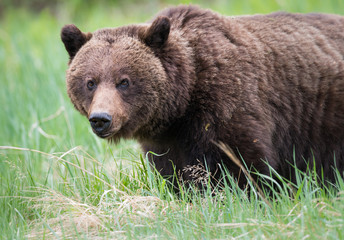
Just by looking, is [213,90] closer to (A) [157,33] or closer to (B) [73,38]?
(A) [157,33]

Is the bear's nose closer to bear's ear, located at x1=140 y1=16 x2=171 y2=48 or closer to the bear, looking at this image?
the bear

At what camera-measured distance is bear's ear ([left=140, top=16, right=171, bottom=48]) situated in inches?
174

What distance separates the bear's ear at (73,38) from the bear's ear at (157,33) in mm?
580

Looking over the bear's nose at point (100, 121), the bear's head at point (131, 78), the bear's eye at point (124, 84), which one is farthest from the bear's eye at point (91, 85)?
the bear's nose at point (100, 121)

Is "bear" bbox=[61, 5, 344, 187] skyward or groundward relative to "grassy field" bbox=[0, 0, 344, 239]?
skyward

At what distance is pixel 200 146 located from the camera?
14.3 feet

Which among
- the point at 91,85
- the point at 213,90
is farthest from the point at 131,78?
the point at 213,90

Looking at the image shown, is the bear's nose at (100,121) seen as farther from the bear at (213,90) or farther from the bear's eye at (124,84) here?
the bear's eye at (124,84)

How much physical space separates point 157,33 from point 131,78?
489 mm

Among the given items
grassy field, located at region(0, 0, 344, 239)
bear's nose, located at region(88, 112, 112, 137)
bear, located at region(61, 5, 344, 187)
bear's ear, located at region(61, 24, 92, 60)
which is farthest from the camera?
bear's ear, located at region(61, 24, 92, 60)

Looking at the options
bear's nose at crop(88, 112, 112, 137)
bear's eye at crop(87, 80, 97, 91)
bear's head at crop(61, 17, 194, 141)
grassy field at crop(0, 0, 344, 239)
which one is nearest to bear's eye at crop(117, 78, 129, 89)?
bear's head at crop(61, 17, 194, 141)

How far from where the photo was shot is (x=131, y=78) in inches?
172

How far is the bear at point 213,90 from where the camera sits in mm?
4328

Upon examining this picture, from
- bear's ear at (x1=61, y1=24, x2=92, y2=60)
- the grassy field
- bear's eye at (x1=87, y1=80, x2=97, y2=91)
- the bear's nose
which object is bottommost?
the grassy field
